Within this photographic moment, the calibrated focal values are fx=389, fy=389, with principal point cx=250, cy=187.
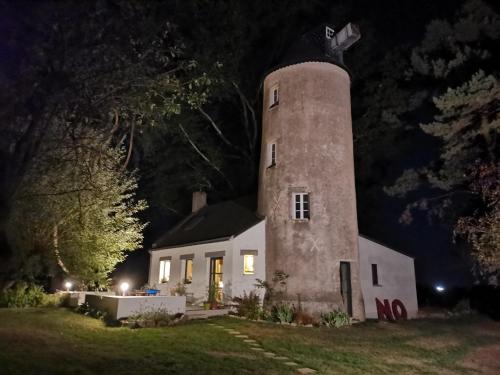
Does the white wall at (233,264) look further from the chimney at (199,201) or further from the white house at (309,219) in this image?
the chimney at (199,201)

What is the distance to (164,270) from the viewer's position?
73.7 ft

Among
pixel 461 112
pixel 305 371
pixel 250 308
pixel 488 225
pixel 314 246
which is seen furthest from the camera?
pixel 461 112

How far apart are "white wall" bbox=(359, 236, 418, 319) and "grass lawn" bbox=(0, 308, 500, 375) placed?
3.76m

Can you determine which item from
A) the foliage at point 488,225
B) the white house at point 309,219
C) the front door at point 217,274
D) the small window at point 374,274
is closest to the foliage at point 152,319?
the white house at point 309,219

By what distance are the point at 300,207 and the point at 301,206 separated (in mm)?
60

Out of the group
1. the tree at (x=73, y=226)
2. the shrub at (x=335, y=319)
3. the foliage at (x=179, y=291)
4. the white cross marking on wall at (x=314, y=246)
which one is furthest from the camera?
the foliage at (x=179, y=291)

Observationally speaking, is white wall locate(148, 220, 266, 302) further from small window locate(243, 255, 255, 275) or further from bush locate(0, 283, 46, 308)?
bush locate(0, 283, 46, 308)

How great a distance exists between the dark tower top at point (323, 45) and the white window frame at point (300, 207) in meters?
5.91

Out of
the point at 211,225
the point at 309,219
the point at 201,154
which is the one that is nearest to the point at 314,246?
the point at 309,219

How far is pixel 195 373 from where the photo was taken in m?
6.95

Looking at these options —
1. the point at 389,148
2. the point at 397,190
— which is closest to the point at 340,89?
the point at 397,190

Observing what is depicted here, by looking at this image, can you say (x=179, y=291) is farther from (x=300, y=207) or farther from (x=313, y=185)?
(x=313, y=185)

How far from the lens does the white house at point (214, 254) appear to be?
16.6 metres

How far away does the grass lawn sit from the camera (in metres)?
7.30
